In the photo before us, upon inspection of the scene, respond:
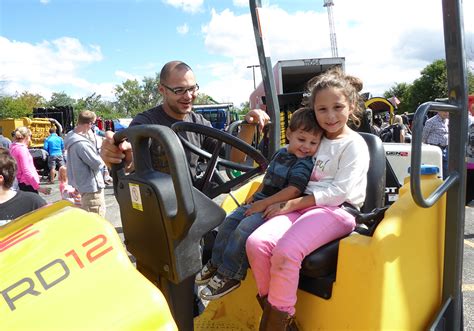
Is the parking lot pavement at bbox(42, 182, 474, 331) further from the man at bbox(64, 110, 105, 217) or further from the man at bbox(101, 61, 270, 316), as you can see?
the man at bbox(101, 61, 270, 316)

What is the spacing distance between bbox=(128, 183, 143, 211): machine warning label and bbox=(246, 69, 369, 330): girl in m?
0.47

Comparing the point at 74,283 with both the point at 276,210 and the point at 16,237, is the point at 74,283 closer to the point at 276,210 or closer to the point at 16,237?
the point at 16,237

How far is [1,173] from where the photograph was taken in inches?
112

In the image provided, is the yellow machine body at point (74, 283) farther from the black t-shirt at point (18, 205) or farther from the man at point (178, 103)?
the black t-shirt at point (18, 205)

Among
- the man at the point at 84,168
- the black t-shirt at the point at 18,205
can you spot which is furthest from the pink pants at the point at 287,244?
the man at the point at 84,168

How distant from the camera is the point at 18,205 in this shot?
284 cm

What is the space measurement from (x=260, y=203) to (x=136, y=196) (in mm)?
617

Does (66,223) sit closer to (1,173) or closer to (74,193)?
(1,173)

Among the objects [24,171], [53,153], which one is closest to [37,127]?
[53,153]

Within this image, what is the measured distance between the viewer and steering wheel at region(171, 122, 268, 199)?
2.05m

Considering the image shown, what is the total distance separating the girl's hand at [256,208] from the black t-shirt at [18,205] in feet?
5.57

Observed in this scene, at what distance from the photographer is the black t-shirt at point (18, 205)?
109 inches

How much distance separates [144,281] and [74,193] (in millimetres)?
4070

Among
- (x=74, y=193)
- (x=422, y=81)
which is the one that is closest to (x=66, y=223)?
(x=74, y=193)
